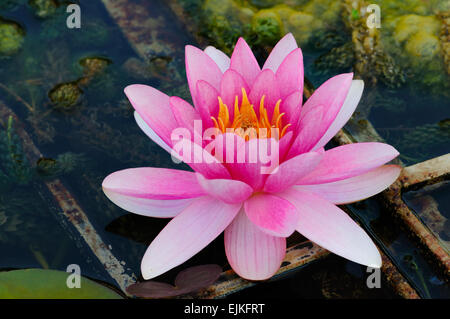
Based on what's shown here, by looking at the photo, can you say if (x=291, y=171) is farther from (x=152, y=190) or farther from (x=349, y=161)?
(x=152, y=190)

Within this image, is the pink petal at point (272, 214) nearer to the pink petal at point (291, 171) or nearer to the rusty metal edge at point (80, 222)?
the pink petal at point (291, 171)

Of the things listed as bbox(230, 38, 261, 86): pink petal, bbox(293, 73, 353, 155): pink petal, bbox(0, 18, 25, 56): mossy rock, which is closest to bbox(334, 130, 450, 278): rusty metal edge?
bbox(293, 73, 353, 155): pink petal

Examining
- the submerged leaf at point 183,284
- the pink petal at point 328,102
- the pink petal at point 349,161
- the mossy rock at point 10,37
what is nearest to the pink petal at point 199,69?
the pink petal at point 328,102

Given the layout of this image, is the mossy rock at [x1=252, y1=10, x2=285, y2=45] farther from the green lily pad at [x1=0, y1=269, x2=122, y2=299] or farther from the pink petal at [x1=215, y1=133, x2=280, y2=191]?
the green lily pad at [x1=0, y1=269, x2=122, y2=299]

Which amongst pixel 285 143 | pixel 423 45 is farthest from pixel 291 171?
pixel 423 45

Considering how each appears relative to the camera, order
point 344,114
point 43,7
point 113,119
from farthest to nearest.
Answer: point 43,7 → point 113,119 → point 344,114

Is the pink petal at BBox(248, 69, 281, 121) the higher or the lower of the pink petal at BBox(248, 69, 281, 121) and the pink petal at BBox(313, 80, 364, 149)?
the higher

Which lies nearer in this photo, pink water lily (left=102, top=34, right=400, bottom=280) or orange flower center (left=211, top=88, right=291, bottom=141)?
pink water lily (left=102, top=34, right=400, bottom=280)
